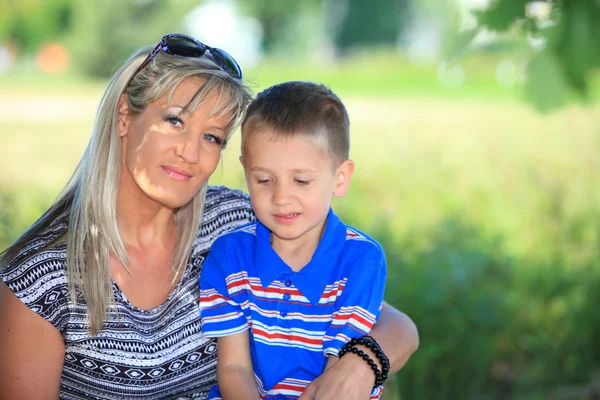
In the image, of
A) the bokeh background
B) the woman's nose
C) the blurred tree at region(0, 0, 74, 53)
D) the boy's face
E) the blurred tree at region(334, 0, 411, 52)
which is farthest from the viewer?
the blurred tree at region(334, 0, 411, 52)

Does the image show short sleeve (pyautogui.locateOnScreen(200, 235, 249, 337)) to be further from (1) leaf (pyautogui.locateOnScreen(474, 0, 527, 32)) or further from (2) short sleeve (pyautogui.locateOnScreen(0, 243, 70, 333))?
(1) leaf (pyautogui.locateOnScreen(474, 0, 527, 32))

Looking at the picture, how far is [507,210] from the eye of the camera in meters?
6.22

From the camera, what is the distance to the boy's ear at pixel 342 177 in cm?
244

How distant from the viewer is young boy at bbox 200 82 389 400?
2.29m

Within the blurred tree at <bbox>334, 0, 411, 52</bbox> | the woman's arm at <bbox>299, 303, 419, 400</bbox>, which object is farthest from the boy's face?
the blurred tree at <bbox>334, 0, 411, 52</bbox>

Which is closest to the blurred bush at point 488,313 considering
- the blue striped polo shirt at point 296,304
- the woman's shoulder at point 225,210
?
the woman's shoulder at point 225,210

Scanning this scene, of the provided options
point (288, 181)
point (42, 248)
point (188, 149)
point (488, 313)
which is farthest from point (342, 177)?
point (488, 313)

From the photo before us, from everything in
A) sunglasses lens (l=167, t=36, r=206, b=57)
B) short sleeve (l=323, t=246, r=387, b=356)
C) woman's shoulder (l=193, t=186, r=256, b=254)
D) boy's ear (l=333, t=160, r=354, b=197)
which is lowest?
short sleeve (l=323, t=246, r=387, b=356)

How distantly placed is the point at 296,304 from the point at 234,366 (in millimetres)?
284

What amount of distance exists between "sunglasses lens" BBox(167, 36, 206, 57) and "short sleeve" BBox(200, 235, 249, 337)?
0.67 m

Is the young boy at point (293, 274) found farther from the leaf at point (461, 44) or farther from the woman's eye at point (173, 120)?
the leaf at point (461, 44)

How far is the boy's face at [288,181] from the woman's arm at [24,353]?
75cm

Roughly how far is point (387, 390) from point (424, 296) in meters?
0.65

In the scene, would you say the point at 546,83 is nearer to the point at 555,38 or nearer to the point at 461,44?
the point at 555,38
